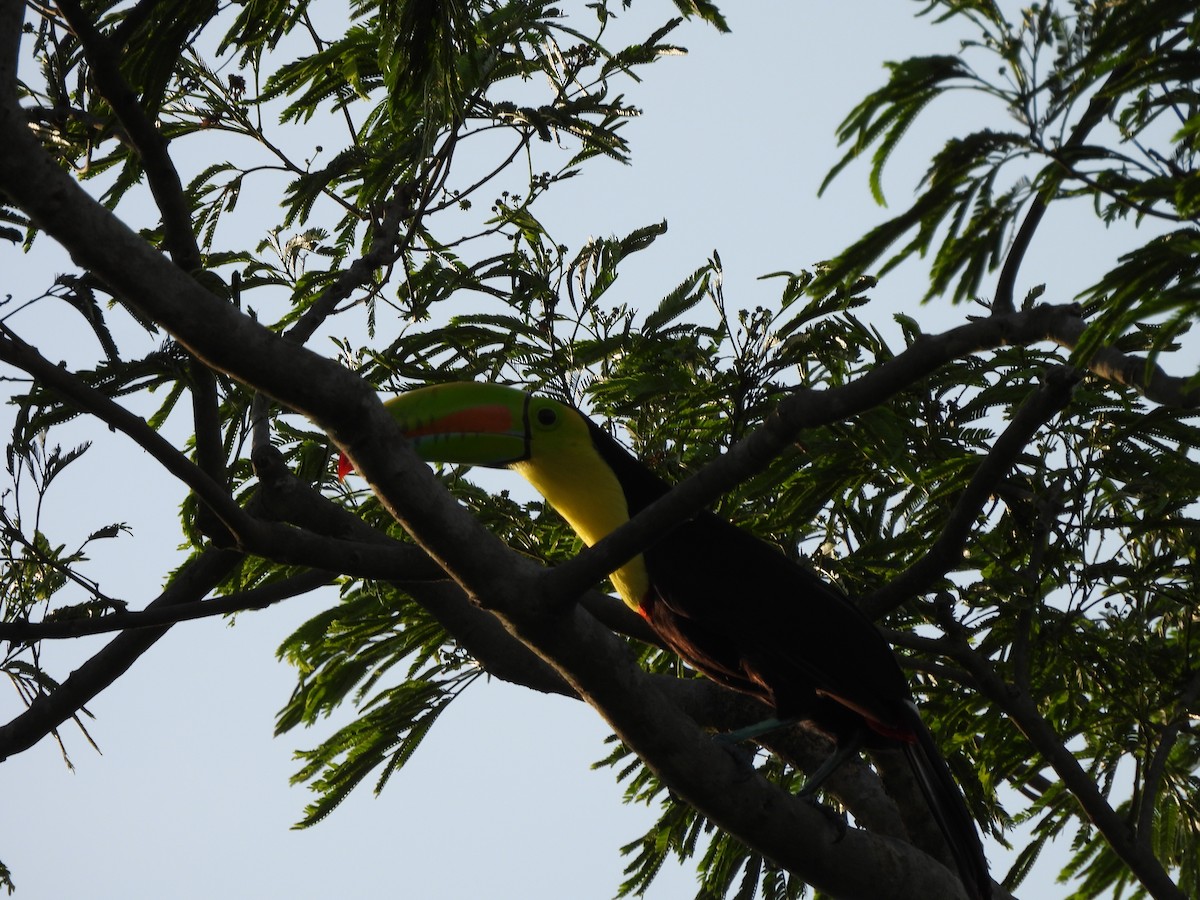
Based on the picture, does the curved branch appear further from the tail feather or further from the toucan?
the tail feather

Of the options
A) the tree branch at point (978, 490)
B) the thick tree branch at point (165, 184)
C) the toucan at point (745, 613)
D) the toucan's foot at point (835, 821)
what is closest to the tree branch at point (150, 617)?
the thick tree branch at point (165, 184)

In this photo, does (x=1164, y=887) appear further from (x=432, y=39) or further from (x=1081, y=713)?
(x=432, y=39)

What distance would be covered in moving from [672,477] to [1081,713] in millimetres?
2059

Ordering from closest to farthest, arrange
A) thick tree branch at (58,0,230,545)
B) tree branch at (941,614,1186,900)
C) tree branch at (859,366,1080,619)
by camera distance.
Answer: tree branch at (859,366,1080,619), thick tree branch at (58,0,230,545), tree branch at (941,614,1186,900)

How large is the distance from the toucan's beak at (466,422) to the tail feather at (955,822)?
1.86 m

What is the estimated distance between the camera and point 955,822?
15.5ft

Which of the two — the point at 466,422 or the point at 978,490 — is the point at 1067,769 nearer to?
the point at 978,490

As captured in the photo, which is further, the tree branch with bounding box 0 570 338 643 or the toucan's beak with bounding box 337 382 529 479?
the toucan's beak with bounding box 337 382 529 479

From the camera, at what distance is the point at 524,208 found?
577 centimetres

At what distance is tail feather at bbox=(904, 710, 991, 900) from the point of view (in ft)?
15.4

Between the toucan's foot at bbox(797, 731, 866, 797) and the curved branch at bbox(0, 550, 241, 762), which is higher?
Answer: the curved branch at bbox(0, 550, 241, 762)

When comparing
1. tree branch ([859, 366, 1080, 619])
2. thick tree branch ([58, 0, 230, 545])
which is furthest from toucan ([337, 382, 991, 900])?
thick tree branch ([58, 0, 230, 545])

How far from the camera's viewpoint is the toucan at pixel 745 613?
488 centimetres

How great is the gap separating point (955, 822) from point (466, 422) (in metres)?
2.24
